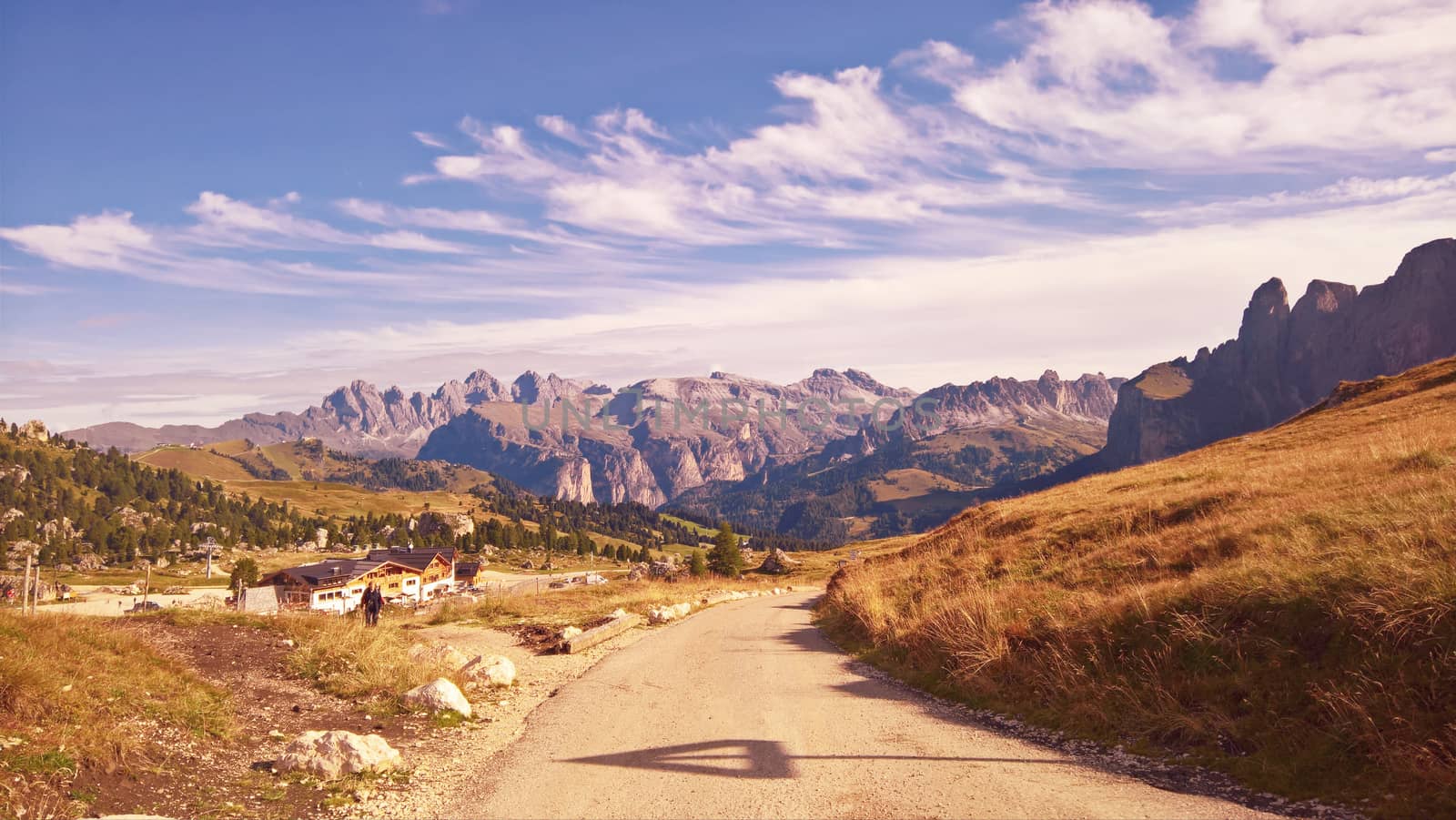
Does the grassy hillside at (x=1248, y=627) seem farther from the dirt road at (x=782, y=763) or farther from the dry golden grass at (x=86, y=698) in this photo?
the dry golden grass at (x=86, y=698)

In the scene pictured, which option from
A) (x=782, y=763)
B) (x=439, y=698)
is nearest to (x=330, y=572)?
(x=439, y=698)

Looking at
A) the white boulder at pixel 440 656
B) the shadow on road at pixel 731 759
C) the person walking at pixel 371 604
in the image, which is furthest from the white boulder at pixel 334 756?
the person walking at pixel 371 604

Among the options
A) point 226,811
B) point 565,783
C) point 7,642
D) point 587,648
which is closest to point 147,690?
point 7,642

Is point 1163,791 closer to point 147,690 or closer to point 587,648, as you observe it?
point 147,690

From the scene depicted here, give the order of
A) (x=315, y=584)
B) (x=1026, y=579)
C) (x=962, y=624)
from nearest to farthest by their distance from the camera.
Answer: (x=962, y=624) < (x=1026, y=579) < (x=315, y=584)

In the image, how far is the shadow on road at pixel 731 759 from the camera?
989cm

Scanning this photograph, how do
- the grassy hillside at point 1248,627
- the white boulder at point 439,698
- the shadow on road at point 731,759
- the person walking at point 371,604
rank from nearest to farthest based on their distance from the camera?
1. the grassy hillside at point 1248,627
2. the shadow on road at point 731,759
3. the white boulder at point 439,698
4. the person walking at point 371,604

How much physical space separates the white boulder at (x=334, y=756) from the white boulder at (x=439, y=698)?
10.1 ft

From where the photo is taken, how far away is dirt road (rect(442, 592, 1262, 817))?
845 cm

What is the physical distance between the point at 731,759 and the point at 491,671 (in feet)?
27.6

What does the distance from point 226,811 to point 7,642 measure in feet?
20.1

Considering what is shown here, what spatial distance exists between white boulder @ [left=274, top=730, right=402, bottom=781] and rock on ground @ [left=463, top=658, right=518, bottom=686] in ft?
19.3

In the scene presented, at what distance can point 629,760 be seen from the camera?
10734 mm

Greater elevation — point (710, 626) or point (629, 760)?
point (629, 760)
